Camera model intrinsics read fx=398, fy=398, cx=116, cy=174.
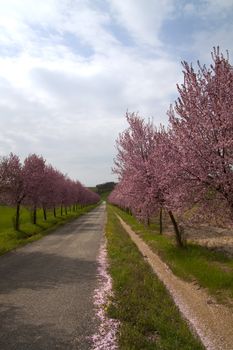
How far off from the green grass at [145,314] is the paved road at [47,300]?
84cm

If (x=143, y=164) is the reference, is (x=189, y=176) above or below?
below

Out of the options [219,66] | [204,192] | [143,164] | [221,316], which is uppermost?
[219,66]

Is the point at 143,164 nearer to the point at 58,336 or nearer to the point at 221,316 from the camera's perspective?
the point at 221,316

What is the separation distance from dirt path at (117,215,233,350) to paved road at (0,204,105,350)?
9.08 ft

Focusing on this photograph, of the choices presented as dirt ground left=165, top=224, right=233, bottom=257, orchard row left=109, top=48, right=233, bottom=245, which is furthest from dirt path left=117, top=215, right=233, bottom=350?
dirt ground left=165, top=224, right=233, bottom=257

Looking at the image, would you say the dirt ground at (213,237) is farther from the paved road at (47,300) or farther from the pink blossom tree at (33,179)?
the pink blossom tree at (33,179)

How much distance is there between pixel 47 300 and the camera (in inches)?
480

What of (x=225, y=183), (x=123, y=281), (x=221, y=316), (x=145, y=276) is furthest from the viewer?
(x=145, y=276)

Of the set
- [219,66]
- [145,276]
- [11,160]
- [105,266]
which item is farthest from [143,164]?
[11,160]

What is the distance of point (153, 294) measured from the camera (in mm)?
12914

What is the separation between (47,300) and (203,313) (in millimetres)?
4710

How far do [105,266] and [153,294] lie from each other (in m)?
5.95

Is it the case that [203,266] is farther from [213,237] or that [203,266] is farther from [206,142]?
[213,237]

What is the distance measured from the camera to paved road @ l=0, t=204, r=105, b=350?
8.68 metres
